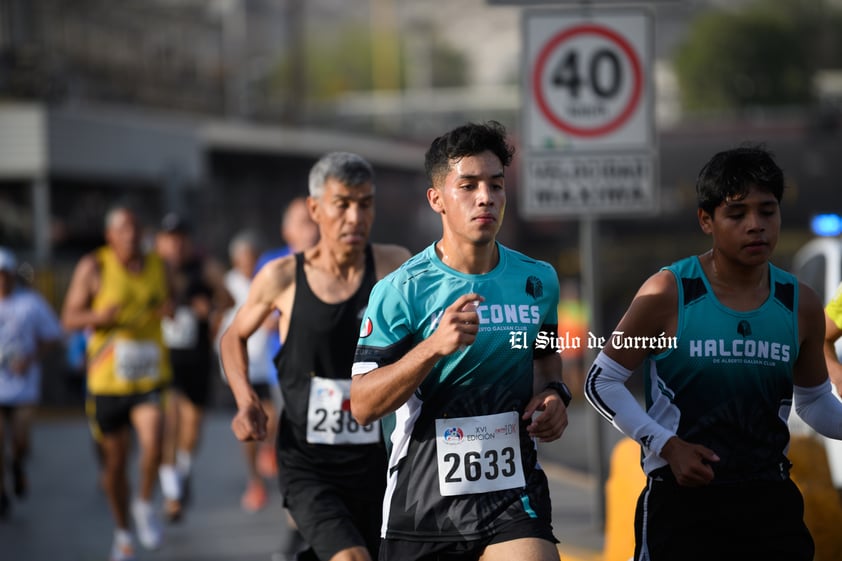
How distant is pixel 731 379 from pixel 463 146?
3.73 feet

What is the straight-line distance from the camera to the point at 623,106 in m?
8.55

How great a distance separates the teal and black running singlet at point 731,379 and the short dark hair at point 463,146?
0.75 m

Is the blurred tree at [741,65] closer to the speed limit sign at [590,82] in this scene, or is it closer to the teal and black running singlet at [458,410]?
the speed limit sign at [590,82]

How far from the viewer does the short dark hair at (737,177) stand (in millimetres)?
4316

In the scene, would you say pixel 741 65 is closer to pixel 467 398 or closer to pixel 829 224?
pixel 829 224

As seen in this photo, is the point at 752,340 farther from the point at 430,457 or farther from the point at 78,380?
the point at 78,380

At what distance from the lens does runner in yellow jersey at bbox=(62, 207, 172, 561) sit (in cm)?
931

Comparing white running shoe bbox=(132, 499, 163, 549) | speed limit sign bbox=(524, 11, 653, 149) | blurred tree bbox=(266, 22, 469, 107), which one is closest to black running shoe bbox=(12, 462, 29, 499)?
white running shoe bbox=(132, 499, 163, 549)

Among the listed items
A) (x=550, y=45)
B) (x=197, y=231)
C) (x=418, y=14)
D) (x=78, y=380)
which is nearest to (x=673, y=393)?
(x=550, y=45)

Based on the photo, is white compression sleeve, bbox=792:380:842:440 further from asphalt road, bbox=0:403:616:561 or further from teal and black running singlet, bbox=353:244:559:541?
asphalt road, bbox=0:403:616:561

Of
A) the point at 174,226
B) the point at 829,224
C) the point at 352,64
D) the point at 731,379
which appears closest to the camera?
the point at 731,379

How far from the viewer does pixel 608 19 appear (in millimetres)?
8547

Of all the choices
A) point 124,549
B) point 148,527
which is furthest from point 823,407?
point 148,527

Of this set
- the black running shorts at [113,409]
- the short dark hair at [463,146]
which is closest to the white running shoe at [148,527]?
the black running shorts at [113,409]
